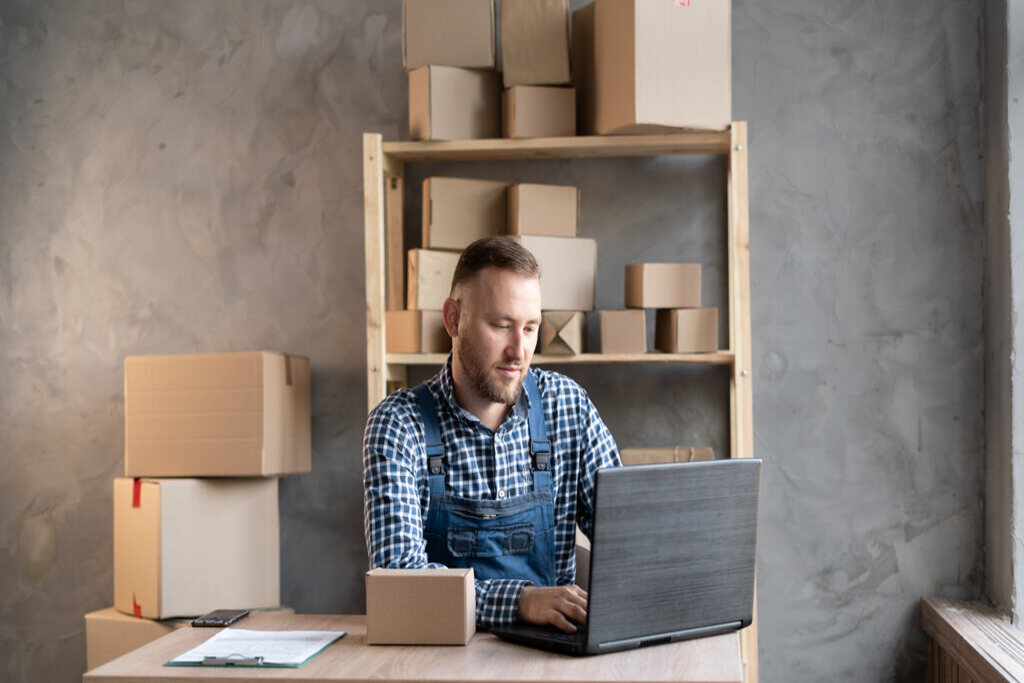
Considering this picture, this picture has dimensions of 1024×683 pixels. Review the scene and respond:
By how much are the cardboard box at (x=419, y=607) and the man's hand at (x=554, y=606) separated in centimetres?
12

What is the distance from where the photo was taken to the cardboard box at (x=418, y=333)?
8.95 feet

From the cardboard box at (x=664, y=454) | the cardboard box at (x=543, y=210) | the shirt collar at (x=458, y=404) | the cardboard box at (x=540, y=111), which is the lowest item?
the cardboard box at (x=664, y=454)

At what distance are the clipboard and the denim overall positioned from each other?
1.28ft

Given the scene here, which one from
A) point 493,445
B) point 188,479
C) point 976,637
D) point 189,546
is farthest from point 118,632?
point 976,637

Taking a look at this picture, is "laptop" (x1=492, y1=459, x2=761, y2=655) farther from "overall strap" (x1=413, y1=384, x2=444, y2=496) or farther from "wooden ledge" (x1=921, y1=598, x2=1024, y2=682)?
"wooden ledge" (x1=921, y1=598, x2=1024, y2=682)

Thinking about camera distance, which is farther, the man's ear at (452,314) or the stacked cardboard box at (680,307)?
the stacked cardboard box at (680,307)

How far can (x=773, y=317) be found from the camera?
296 cm

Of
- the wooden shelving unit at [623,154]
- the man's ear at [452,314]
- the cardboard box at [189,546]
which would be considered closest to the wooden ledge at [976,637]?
the wooden shelving unit at [623,154]

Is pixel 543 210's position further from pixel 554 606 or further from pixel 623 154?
pixel 554 606

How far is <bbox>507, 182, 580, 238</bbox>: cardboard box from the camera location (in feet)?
8.93

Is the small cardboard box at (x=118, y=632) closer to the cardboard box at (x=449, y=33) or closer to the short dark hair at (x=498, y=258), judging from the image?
the short dark hair at (x=498, y=258)

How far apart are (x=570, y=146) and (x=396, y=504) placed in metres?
1.26

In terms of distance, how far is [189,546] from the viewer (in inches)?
107

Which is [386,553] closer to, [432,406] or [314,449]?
[432,406]
